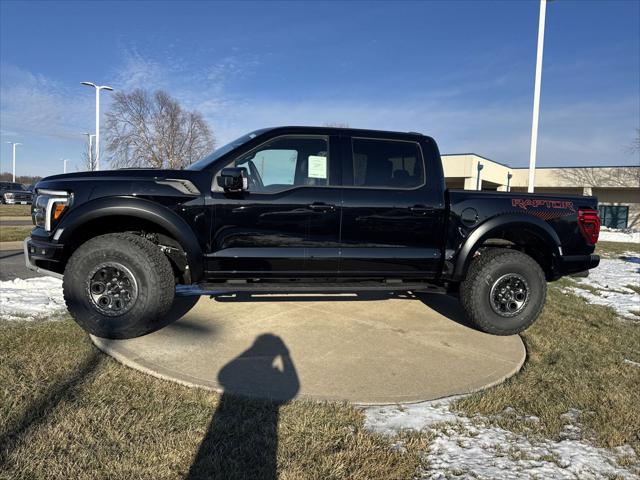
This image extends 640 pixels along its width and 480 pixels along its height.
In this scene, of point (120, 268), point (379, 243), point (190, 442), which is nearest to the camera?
point (190, 442)

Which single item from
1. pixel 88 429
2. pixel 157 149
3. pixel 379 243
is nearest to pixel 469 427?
pixel 379 243

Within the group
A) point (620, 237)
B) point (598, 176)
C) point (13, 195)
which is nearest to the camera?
point (620, 237)

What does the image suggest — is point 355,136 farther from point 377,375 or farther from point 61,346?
point 61,346

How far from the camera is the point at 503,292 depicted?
4.27 metres

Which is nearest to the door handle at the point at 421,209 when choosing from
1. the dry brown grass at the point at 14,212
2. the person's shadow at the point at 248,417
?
the person's shadow at the point at 248,417

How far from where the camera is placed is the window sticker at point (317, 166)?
4.05 m

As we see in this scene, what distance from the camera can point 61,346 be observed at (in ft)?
11.2

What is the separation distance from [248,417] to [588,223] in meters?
3.90

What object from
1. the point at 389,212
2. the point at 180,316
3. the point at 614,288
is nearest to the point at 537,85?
the point at 614,288

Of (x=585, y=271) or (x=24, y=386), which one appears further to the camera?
(x=585, y=271)

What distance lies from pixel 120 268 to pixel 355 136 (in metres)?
2.49

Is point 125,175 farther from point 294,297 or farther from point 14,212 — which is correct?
point 14,212

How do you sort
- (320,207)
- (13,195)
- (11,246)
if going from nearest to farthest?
(320,207)
(11,246)
(13,195)

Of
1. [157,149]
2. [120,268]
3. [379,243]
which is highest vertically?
[157,149]
